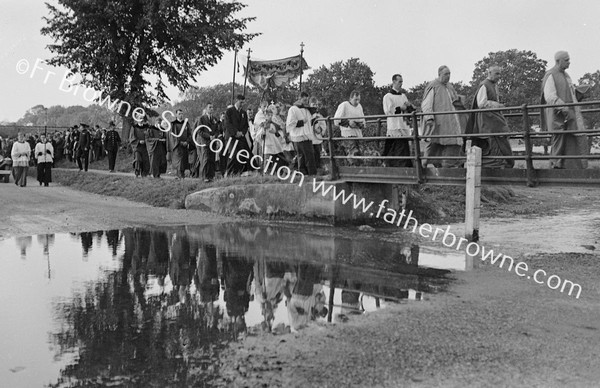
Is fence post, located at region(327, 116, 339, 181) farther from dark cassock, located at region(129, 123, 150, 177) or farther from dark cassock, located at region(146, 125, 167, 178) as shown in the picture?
dark cassock, located at region(129, 123, 150, 177)

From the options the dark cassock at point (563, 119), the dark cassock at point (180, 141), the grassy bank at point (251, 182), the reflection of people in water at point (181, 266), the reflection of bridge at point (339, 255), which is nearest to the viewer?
the reflection of people in water at point (181, 266)

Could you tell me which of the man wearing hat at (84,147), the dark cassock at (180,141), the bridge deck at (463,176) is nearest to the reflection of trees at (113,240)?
the bridge deck at (463,176)

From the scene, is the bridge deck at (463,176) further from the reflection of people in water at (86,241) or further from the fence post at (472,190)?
the reflection of people in water at (86,241)

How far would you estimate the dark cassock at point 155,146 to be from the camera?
18.5m

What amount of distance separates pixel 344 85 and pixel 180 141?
5391cm

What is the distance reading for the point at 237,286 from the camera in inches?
263

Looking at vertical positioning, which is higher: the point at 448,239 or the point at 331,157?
the point at 331,157

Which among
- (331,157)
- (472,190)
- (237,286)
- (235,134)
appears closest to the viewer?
(237,286)

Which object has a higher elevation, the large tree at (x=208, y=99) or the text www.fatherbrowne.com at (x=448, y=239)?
the large tree at (x=208, y=99)

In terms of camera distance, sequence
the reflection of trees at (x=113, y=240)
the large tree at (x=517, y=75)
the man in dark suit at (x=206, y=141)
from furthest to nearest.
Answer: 1. the large tree at (x=517, y=75)
2. the man in dark suit at (x=206, y=141)
3. the reflection of trees at (x=113, y=240)

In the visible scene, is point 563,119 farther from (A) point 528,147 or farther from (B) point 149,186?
(B) point 149,186

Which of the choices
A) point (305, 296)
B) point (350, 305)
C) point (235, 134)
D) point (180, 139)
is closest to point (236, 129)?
point (235, 134)

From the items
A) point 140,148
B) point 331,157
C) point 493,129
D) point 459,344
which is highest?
point 493,129

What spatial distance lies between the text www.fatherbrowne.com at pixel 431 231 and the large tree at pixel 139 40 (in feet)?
54.3
